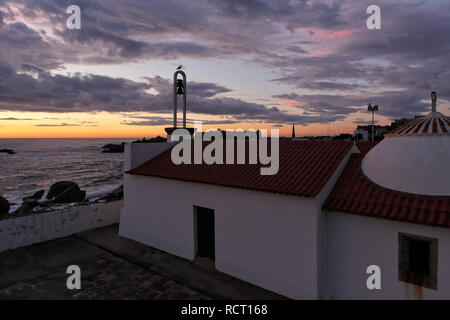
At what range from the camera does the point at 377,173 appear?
303 inches

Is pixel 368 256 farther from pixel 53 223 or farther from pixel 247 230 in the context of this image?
pixel 53 223

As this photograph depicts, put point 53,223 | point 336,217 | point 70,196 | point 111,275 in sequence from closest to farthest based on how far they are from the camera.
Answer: point 336,217 → point 111,275 → point 53,223 → point 70,196

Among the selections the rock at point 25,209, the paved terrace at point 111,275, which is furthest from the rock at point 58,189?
the paved terrace at point 111,275

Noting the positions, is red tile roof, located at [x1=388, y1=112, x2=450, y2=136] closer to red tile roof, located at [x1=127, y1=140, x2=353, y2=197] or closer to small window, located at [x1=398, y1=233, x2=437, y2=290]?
red tile roof, located at [x1=127, y1=140, x2=353, y2=197]

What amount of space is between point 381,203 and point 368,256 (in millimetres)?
1444

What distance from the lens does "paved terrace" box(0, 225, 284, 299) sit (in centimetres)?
831

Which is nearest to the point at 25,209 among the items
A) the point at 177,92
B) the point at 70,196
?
the point at 70,196

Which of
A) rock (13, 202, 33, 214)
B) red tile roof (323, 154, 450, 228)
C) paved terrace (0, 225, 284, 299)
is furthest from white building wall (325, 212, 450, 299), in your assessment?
rock (13, 202, 33, 214)

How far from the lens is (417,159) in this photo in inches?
271

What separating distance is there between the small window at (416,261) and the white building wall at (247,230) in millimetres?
2026

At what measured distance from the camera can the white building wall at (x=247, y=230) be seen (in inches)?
295
